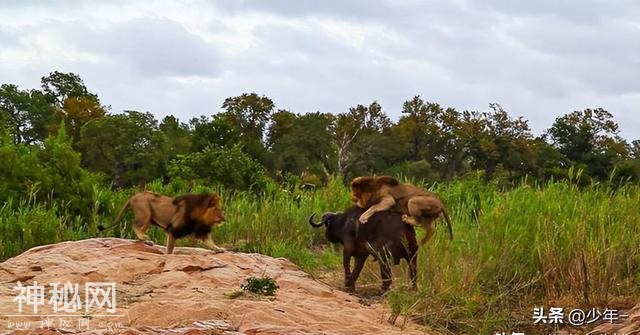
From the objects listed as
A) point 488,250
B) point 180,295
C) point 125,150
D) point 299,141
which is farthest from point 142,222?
point 299,141

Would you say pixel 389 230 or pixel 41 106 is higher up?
pixel 41 106

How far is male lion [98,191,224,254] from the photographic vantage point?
8359 millimetres

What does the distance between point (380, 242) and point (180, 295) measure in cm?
213

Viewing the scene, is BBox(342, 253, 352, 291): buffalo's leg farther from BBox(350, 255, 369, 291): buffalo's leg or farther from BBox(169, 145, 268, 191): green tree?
BBox(169, 145, 268, 191): green tree

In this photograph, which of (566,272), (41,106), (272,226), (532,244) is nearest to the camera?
(566,272)

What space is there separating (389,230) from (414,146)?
73.9 feet

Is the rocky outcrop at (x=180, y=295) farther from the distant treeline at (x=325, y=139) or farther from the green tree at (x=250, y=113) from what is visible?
the green tree at (x=250, y=113)

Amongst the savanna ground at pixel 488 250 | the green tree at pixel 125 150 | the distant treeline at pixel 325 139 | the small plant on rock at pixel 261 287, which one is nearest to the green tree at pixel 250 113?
the distant treeline at pixel 325 139

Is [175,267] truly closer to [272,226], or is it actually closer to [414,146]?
[272,226]

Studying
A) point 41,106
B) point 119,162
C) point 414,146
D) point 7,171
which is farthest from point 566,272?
point 41,106

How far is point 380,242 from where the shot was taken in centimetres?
805

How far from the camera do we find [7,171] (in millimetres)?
11258

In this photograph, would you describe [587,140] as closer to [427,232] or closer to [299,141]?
[299,141]

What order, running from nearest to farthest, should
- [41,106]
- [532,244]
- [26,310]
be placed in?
1. [26,310]
2. [532,244]
3. [41,106]
